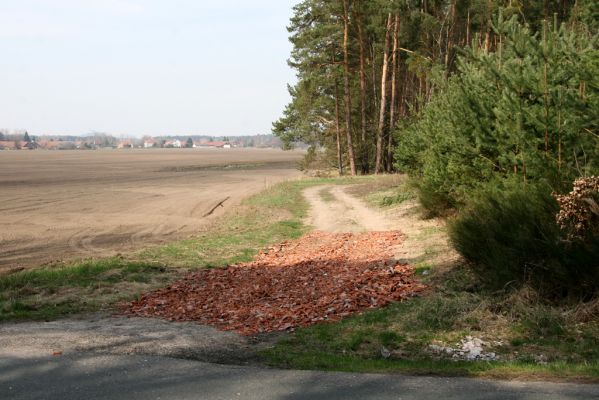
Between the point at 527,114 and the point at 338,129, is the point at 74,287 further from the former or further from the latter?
the point at 338,129

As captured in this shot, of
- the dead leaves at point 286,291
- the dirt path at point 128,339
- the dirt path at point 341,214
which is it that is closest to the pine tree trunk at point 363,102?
the dirt path at point 341,214

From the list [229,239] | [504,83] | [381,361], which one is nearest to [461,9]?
[229,239]

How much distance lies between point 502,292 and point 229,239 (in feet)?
37.4

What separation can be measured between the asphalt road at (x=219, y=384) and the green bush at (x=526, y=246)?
133 inches

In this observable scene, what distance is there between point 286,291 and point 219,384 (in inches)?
221

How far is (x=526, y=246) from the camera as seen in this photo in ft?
31.3

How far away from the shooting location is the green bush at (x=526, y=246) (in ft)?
29.2

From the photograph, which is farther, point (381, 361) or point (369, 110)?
point (369, 110)

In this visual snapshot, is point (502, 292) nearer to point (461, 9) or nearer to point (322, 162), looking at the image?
point (461, 9)

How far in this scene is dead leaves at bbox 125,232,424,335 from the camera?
9.87 m

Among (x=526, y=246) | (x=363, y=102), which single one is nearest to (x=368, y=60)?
(x=363, y=102)

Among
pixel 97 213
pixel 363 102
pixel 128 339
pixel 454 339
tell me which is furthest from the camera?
pixel 363 102

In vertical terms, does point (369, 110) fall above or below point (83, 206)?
above

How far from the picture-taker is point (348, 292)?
1105 centimetres
